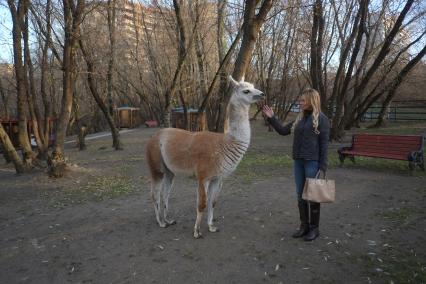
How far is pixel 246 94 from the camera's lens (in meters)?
4.86

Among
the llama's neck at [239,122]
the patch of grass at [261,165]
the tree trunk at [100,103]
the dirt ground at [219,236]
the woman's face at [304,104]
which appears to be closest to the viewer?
the dirt ground at [219,236]

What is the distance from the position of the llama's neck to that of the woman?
0.33m

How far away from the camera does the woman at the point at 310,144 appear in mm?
4719

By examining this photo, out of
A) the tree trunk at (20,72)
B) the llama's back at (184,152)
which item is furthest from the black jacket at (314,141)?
the tree trunk at (20,72)

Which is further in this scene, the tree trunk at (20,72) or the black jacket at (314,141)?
the tree trunk at (20,72)

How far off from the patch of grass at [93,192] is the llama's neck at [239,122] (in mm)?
3831

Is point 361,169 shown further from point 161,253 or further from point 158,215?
point 161,253

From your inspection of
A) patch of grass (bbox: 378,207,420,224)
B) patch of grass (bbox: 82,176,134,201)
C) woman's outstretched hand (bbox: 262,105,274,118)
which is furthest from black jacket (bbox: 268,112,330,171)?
patch of grass (bbox: 82,176,134,201)

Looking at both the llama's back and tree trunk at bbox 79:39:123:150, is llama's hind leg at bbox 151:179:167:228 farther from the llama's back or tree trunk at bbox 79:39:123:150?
tree trunk at bbox 79:39:123:150

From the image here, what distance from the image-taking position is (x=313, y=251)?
15.0 ft

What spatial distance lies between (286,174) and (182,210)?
4019 millimetres

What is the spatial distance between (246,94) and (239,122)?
1.24 feet

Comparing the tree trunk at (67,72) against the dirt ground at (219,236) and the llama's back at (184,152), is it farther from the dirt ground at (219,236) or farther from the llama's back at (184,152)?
the llama's back at (184,152)

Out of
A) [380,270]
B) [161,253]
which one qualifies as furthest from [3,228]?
[380,270]
